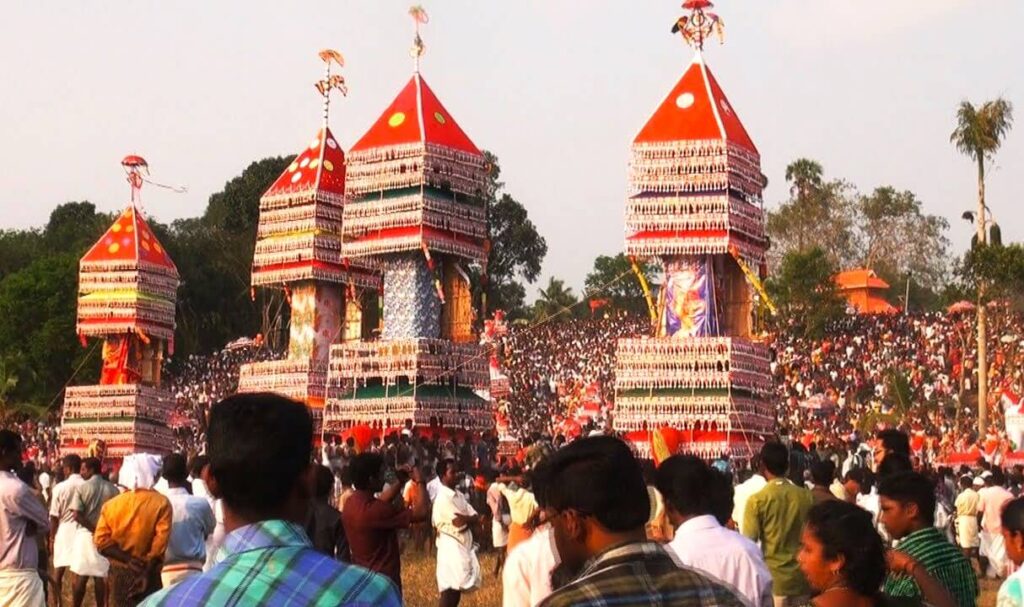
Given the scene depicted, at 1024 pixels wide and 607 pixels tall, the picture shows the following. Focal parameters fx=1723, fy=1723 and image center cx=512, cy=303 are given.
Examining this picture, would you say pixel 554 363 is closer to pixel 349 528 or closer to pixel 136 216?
pixel 136 216

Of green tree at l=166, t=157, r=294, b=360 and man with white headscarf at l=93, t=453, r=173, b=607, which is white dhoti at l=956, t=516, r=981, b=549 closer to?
man with white headscarf at l=93, t=453, r=173, b=607

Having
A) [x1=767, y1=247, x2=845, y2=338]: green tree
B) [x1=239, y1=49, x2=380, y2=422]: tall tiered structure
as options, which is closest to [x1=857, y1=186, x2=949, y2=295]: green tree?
[x1=767, y1=247, x2=845, y2=338]: green tree

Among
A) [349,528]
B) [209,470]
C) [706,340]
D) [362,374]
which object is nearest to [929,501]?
[209,470]

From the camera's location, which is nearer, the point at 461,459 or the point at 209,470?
the point at 209,470

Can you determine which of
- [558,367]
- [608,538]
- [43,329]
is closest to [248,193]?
[43,329]

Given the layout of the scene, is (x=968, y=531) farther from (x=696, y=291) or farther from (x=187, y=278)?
(x=187, y=278)

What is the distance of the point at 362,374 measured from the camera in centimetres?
3183

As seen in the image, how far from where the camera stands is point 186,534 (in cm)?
1017

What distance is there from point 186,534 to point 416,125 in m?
22.6

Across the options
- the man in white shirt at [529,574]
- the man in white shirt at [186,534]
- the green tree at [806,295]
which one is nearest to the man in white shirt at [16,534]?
the man in white shirt at [186,534]

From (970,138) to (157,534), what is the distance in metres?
38.4

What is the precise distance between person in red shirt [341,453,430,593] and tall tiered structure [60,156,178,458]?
87.7ft

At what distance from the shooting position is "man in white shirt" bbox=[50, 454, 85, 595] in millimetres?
13320

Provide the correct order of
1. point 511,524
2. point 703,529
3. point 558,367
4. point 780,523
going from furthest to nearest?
point 558,367, point 511,524, point 780,523, point 703,529
